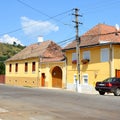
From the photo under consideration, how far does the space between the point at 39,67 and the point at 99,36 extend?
47.6 ft

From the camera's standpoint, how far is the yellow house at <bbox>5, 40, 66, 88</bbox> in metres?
50.0

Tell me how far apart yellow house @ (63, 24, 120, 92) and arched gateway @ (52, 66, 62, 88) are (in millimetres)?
3423

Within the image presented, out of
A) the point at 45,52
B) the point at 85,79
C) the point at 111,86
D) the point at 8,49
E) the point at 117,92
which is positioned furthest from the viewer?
the point at 8,49

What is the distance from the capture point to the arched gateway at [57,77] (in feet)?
163

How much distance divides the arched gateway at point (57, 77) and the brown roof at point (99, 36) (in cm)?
497

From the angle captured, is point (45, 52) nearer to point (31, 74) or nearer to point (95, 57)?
point (31, 74)

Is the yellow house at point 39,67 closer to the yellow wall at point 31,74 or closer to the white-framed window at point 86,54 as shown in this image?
the yellow wall at point 31,74

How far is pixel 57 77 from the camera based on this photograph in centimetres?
5041

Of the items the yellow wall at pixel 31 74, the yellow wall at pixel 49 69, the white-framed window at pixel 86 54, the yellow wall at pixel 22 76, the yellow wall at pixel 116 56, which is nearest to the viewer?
the yellow wall at pixel 116 56

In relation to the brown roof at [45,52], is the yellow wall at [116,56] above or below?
below

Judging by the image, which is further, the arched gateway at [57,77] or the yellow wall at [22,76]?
the yellow wall at [22,76]

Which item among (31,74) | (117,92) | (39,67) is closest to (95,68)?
(117,92)

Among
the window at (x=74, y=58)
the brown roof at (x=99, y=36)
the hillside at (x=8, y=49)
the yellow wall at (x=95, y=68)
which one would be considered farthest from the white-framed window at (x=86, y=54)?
the hillside at (x=8, y=49)

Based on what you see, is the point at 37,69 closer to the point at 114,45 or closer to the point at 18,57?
the point at 18,57
